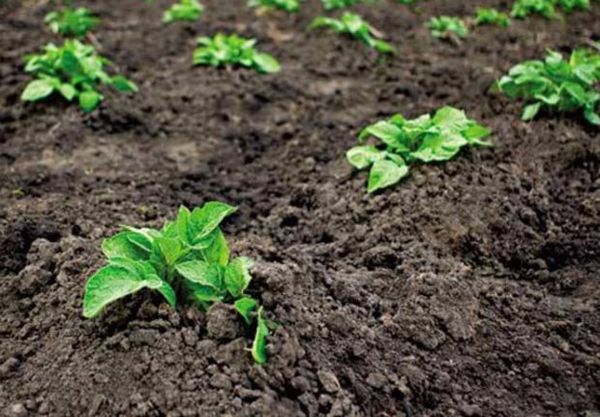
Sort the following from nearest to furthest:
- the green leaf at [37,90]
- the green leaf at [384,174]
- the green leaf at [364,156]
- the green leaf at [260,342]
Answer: the green leaf at [260,342] < the green leaf at [384,174] < the green leaf at [364,156] < the green leaf at [37,90]

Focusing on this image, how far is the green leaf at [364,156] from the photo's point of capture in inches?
131

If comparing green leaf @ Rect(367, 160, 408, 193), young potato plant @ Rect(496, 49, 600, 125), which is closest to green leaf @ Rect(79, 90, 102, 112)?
green leaf @ Rect(367, 160, 408, 193)

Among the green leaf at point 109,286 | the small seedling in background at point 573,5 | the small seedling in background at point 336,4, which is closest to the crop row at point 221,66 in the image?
the green leaf at point 109,286

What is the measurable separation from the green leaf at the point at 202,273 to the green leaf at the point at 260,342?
0.20 meters

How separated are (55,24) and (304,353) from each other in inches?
188

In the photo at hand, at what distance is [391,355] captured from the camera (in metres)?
2.23

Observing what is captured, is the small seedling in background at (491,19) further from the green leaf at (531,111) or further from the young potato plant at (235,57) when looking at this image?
the green leaf at (531,111)

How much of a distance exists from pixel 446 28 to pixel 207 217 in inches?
185

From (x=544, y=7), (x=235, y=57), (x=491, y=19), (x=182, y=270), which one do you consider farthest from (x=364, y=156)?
(x=544, y=7)

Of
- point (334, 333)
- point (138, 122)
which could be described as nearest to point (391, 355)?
point (334, 333)

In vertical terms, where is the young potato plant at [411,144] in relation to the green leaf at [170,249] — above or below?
below

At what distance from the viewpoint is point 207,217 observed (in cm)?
229

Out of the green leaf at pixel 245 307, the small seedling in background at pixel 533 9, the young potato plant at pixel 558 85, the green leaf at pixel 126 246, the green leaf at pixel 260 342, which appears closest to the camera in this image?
the green leaf at pixel 260 342

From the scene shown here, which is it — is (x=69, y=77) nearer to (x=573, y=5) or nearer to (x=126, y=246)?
(x=126, y=246)
